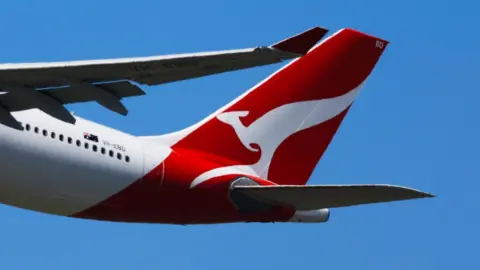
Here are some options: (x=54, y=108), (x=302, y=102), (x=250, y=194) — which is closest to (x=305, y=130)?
(x=302, y=102)

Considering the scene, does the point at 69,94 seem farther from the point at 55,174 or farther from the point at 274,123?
the point at 274,123

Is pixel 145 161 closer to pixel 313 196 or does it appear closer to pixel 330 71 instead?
pixel 313 196

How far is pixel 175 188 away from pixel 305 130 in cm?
385

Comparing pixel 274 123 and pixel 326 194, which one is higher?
pixel 274 123

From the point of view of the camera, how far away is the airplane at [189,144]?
23359 millimetres

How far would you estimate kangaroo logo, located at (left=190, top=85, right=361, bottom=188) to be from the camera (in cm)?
3006

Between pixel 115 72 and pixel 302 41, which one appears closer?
pixel 302 41

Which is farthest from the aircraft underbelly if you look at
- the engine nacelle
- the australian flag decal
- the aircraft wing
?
the engine nacelle

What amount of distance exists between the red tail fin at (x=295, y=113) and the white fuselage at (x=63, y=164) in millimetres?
2139

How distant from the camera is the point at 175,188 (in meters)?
28.0

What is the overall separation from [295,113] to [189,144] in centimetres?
260

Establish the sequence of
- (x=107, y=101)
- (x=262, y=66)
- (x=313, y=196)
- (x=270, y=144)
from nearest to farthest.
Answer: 1. (x=262, y=66)
2. (x=107, y=101)
3. (x=313, y=196)
4. (x=270, y=144)

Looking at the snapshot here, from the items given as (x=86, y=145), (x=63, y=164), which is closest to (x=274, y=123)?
(x=86, y=145)

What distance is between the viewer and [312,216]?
29.2 meters
